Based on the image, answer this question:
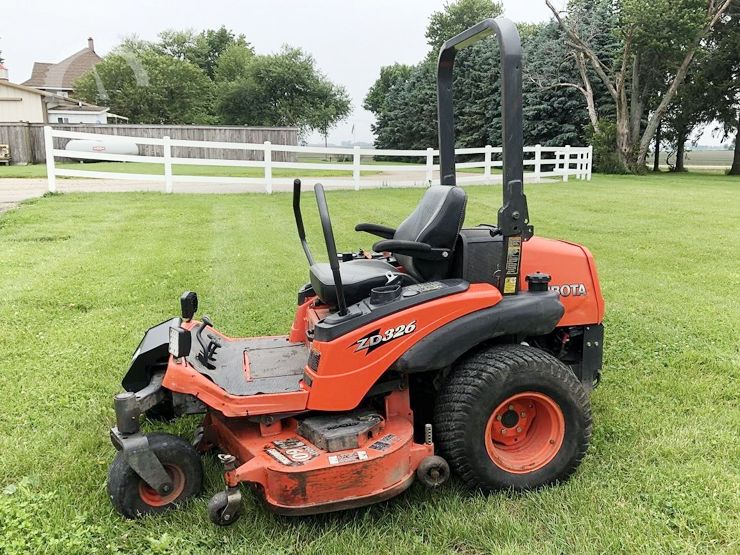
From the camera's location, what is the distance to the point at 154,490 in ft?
8.69

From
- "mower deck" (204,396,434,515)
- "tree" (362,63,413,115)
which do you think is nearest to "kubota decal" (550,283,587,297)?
"mower deck" (204,396,434,515)

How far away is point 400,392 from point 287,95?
48.6 m

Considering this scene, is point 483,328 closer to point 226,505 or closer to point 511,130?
point 511,130

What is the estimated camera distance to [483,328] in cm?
272

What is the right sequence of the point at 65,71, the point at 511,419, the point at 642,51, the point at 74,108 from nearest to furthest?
the point at 511,419
the point at 642,51
the point at 74,108
the point at 65,71

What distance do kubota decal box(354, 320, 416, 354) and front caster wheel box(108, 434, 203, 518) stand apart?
33.7 inches

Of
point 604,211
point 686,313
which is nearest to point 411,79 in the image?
point 604,211

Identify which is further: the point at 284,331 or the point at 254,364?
the point at 284,331

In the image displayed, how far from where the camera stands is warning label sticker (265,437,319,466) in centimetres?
248

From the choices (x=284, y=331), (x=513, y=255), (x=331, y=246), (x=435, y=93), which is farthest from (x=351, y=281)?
(x=435, y=93)

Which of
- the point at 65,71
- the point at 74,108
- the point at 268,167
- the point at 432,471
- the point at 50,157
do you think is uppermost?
the point at 65,71

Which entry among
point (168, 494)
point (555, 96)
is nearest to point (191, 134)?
point (555, 96)

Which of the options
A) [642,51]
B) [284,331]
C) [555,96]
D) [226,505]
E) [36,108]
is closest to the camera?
[226,505]

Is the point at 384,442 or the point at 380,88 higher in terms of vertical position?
the point at 380,88
